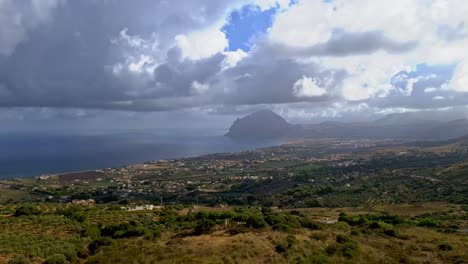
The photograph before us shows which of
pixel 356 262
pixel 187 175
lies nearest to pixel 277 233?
pixel 356 262

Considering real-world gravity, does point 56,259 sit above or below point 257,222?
above

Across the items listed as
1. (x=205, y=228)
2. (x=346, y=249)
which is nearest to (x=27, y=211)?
(x=205, y=228)

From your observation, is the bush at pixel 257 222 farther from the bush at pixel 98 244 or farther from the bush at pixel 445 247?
the bush at pixel 445 247

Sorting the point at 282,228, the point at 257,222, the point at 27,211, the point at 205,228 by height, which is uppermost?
the point at 27,211

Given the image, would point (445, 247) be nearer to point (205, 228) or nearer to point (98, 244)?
point (205, 228)

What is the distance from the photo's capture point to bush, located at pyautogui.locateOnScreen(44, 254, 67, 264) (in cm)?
2017

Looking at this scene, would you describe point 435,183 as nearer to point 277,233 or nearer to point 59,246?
point 277,233

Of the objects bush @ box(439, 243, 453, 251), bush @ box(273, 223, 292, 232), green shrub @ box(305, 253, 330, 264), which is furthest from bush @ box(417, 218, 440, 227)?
green shrub @ box(305, 253, 330, 264)

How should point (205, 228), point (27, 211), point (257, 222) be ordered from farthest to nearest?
point (27, 211)
point (257, 222)
point (205, 228)

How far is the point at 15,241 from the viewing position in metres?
24.5

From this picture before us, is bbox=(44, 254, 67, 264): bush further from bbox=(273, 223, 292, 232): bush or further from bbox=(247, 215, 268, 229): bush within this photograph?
bbox=(273, 223, 292, 232): bush

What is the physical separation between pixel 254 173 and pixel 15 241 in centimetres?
15459

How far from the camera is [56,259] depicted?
20391 millimetres

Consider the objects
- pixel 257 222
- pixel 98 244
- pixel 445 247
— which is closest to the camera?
pixel 98 244
